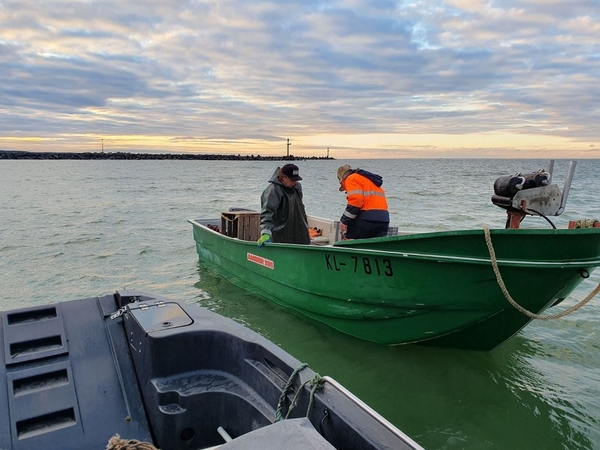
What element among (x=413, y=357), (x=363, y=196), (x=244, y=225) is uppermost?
(x=363, y=196)

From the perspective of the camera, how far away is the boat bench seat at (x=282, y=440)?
4.91 ft

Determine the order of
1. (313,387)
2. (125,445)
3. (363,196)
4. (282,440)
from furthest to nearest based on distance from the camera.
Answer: (363,196) < (125,445) < (313,387) < (282,440)

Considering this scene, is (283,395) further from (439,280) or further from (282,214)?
(282,214)

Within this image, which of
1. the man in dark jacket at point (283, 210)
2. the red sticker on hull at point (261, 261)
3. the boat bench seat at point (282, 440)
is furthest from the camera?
the red sticker on hull at point (261, 261)

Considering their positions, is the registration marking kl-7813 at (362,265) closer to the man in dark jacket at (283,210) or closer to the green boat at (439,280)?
the green boat at (439,280)

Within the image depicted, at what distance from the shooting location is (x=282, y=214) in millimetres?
6438

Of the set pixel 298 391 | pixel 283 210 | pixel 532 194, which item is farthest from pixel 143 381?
pixel 283 210

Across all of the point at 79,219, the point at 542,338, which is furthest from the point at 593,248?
the point at 79,219

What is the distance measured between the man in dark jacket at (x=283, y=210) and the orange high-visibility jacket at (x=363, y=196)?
0.87m

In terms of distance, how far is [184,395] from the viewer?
8.39 feet

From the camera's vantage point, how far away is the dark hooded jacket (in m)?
6.20

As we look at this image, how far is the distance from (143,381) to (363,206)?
3694 millimetres

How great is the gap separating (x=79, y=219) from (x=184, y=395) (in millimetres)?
16652

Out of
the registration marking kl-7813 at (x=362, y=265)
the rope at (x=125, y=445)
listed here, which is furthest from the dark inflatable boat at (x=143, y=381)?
the registration marking kl-7813 at (x=362, y=265)
